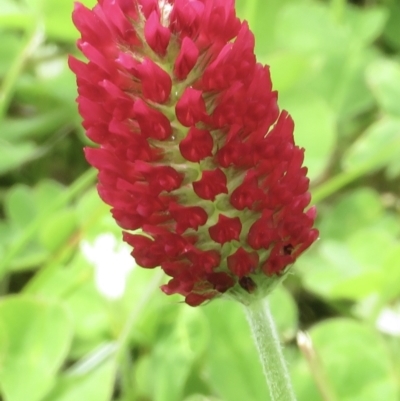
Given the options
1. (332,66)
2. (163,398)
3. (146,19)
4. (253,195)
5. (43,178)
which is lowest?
(163,398)

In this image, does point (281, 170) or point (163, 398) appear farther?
point (163, 398)

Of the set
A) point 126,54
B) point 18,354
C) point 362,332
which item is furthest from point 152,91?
point 18,354

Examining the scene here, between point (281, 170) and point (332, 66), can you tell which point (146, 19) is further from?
point (332, 66)

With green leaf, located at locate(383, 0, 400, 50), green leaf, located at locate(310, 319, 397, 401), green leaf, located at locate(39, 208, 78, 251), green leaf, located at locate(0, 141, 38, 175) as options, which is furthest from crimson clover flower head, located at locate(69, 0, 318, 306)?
green leaf, located at locate(383, 0, 400, 50)

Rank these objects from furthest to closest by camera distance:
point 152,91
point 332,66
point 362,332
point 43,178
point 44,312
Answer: point 43,178 < point 332,66 < point 44,312 < point 362,332 < point 152,91

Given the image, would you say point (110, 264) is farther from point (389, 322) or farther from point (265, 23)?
point (265, 23)

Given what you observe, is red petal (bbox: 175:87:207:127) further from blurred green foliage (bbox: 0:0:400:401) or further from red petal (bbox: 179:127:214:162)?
blurred green foliage (bbox: 0:0:400:401)
